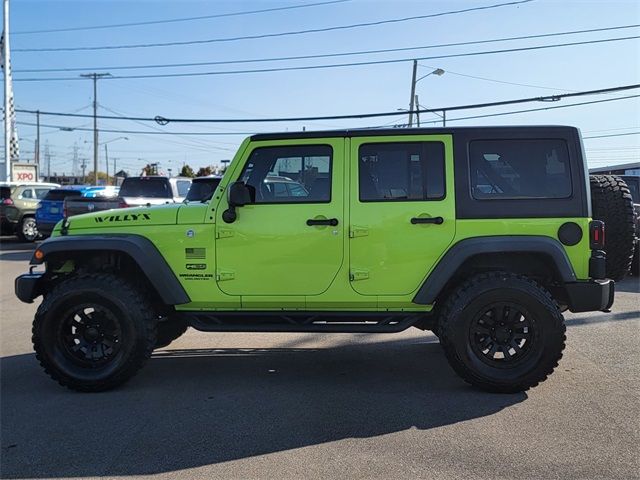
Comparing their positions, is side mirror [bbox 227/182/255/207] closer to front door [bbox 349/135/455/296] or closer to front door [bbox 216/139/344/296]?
front door [bbox 216/139/344/296]

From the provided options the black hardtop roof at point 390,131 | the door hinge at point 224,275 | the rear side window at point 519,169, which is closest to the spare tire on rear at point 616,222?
the rear side window at point 519,169

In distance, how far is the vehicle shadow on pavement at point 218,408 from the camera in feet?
12.1

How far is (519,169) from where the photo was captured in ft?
15.8

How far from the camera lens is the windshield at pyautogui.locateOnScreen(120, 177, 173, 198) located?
578 inches

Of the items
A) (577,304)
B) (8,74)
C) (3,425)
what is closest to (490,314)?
(577,304)

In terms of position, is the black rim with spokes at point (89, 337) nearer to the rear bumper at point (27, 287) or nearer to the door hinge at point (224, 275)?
the rear bumper at point (27, 287)

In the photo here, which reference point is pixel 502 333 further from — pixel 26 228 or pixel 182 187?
pixel 26 228

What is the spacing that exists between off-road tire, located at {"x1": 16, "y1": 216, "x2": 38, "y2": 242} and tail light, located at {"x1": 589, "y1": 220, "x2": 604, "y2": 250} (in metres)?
Result: 17.6

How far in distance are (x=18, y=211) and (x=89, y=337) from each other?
50.0 ft

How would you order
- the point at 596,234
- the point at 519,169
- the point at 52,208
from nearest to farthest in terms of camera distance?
the point at 596,234 < the point at 519,169 < the point at 52,208

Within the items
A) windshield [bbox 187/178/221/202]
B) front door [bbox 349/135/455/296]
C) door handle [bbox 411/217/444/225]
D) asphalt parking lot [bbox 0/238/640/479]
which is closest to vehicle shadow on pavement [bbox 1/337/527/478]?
asphalt parking lot [bbox 0/238/640/479]

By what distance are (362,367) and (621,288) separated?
6711 mm

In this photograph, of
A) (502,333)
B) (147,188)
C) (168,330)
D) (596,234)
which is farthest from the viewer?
(147,188)

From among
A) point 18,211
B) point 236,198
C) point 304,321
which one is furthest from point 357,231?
point 18,211
